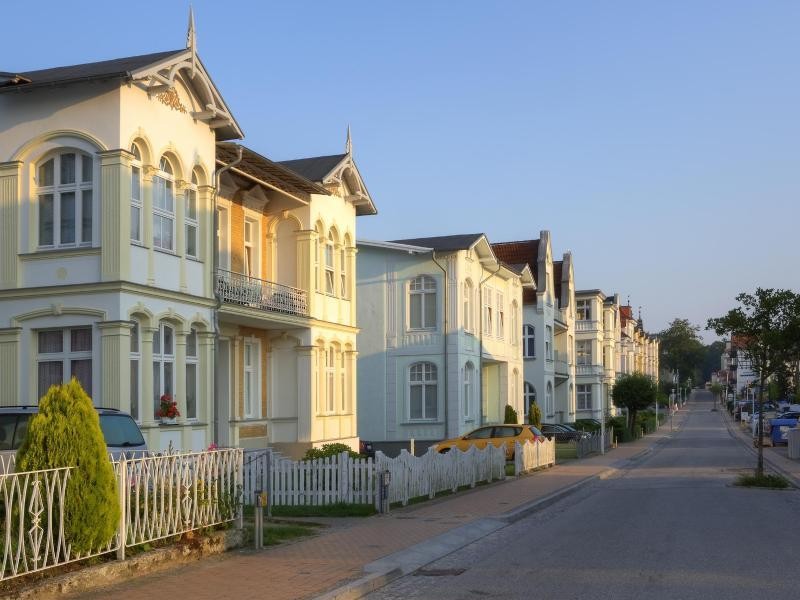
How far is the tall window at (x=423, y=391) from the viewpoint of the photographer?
40.8 meters

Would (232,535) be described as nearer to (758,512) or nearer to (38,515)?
Answer: (38,515)

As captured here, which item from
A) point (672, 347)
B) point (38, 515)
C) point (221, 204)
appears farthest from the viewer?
point (672, 347)

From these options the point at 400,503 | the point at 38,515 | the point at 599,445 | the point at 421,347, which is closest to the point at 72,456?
the point at 38,515

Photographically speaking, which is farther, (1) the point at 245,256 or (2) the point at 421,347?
(2) the point at 421,347

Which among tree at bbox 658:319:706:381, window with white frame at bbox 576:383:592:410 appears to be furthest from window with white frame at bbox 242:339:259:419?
tree at bbox 658:319:706:381

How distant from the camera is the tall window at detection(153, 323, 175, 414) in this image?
842 inches

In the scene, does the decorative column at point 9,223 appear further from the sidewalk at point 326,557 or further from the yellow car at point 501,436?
the yellow car at point 501,436

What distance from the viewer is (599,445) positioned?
157 feet

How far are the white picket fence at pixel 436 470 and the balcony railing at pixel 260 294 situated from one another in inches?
242

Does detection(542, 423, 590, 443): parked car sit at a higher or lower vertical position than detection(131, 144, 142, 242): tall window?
lower

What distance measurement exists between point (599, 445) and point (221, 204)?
27375 millimetres

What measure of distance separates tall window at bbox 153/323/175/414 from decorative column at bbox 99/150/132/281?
1.99 metres

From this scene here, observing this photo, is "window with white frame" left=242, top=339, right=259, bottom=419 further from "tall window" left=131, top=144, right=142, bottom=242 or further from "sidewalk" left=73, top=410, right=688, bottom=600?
A: "tall window" left=131, top=144, right=142, bottom=242

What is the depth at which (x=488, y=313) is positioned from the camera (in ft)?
150
